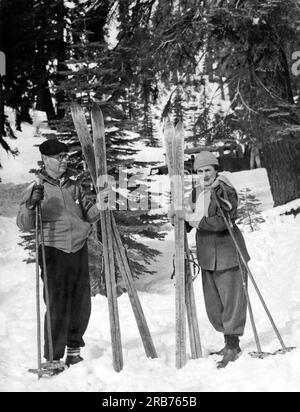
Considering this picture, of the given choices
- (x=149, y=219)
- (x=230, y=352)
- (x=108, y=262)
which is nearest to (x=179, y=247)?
(x=108, y=262)

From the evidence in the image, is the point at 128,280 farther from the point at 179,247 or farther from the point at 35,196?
the point at 35,196

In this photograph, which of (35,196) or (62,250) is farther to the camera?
(62,250)

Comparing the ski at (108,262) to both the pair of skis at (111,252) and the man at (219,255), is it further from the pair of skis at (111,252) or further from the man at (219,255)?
the man at (219,255)

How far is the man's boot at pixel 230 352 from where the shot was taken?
4.17 metres

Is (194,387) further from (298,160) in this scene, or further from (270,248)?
(298,160)

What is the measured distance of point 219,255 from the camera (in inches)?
171

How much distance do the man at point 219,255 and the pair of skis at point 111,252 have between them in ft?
2.15

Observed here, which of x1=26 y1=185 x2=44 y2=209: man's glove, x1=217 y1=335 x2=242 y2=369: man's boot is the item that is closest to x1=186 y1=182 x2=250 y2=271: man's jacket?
x1=217 y1=335 x2=242 y2=369: man's boot

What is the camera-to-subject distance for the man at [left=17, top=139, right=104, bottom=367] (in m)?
4.25

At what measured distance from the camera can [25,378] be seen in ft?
Result: 13.5

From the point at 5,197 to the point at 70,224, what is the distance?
525 inches

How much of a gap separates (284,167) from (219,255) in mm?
6425

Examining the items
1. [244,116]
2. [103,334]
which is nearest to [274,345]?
[103,334]

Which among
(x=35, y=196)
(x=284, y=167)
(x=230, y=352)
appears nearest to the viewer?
(x=35, y=196)
